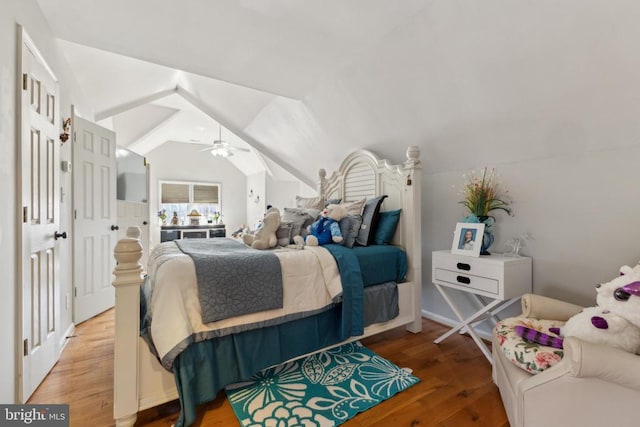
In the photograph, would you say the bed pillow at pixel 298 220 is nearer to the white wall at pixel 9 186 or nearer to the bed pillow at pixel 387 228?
the bed pillow at pixel 387 228

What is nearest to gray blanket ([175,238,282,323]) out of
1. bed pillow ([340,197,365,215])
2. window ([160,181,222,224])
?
bed pillow ([340,197,365,215])

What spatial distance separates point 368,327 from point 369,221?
2.92ft

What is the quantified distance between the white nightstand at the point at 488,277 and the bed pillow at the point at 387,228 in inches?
19.5

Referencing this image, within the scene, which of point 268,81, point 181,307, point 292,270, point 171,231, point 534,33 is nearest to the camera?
point 181,307

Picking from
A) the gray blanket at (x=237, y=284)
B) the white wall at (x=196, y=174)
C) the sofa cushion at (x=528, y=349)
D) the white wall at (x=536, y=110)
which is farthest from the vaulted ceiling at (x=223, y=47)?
the white wall at (x=196, y=174)

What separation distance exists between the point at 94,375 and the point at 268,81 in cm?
279

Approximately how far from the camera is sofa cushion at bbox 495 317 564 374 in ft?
4.13

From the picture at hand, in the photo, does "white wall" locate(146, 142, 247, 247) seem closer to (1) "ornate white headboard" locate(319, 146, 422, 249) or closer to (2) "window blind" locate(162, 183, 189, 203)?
(2) "window blind" locate(162, 183, 189, 203)

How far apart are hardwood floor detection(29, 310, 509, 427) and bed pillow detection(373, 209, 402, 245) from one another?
0.84 m

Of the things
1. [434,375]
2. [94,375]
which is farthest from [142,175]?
[434,375]

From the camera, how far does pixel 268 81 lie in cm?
290

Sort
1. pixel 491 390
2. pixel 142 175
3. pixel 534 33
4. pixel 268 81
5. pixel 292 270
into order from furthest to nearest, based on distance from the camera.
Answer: pixel 142 175, pixel 268 81, pixel 292 270, pixel 491 390, pixel 534 33

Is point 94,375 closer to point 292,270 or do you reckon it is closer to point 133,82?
point 292,270

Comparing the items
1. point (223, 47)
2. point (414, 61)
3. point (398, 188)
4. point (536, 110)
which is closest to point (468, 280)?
point (398, 188)
